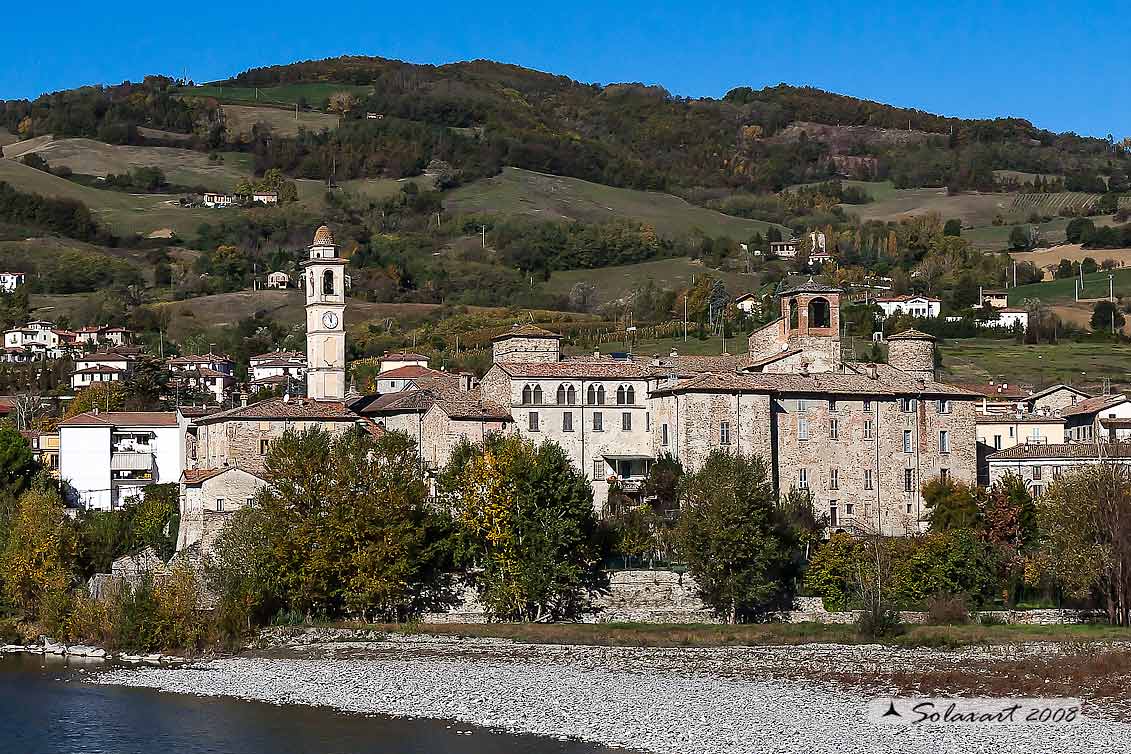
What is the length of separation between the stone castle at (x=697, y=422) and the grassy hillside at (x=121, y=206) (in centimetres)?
11654

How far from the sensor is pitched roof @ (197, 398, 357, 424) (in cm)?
6512

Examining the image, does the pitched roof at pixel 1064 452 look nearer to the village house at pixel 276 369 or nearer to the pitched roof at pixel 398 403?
the pitched roof at pixel 398 403

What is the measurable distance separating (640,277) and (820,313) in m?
82.6

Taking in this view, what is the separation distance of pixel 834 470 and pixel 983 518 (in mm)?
6377

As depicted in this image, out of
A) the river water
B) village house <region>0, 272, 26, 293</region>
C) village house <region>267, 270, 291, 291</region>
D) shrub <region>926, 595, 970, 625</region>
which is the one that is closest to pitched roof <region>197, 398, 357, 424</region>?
the river water

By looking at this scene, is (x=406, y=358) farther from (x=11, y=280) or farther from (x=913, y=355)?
(x=11, y=280)

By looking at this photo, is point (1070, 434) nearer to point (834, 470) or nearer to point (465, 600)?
point (834, 470)

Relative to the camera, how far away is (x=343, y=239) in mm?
171000

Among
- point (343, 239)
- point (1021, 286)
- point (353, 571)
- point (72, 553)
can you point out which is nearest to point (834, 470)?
point (353, 571)

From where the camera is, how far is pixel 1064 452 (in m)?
65.8

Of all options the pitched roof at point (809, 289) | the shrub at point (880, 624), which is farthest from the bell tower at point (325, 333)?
the shrub at point (880, 624)

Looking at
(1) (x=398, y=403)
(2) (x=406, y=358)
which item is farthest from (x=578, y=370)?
(2) (x=406, y=358)

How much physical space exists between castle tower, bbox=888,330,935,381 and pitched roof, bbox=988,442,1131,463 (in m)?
4.80
